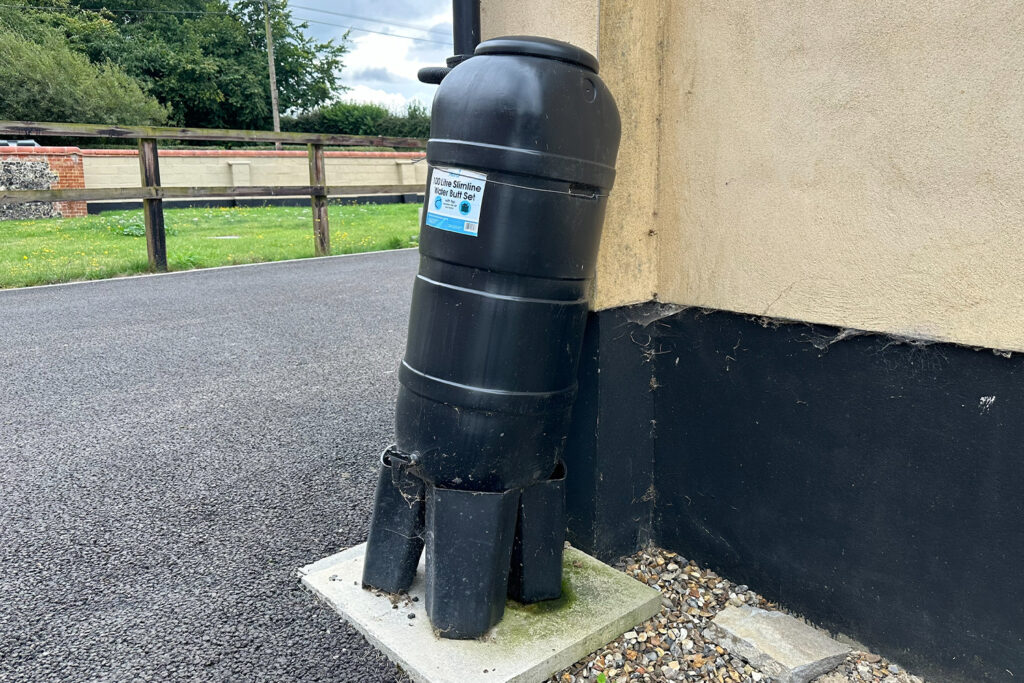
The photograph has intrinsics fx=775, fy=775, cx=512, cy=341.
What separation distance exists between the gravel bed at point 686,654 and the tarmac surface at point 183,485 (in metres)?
0.63

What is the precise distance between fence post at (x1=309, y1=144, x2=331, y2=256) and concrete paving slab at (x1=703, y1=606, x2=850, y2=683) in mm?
8677

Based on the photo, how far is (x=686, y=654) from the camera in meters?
2.24

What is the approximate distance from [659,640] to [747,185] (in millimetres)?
1381

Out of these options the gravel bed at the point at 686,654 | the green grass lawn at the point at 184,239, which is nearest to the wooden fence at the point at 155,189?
the green grass lawn at the point at 184,239

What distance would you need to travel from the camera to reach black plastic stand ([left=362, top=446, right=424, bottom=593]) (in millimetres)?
2275

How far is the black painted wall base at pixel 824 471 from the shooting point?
1930 mm

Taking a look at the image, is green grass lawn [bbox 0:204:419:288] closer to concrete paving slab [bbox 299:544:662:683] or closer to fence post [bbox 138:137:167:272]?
fence post [bbox 138:137:167:272]

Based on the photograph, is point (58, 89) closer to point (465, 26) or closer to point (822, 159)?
point (465, 26)

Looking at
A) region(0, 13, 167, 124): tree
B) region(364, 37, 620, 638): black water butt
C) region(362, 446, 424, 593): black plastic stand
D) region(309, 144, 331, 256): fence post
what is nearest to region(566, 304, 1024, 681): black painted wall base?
region(364, 37, 620, 638): black water butt

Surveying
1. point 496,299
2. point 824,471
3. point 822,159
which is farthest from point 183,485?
point 822,159

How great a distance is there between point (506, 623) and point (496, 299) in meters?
0.97

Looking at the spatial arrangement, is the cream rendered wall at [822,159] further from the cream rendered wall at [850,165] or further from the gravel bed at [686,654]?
the gravel bed at [686,654]

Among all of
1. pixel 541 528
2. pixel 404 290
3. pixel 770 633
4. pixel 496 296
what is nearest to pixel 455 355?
pixel 496 296

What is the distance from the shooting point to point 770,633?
2.29 meters
